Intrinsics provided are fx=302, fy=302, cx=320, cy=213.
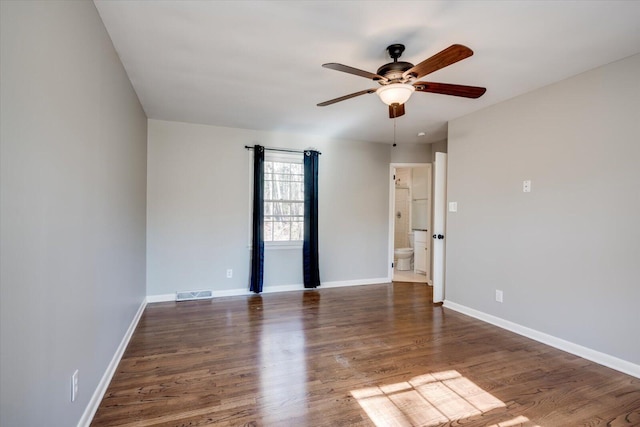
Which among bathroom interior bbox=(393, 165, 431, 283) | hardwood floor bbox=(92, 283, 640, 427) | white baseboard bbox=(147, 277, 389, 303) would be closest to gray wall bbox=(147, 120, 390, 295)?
white baseboard bbox=(147, 277, 389, 303)

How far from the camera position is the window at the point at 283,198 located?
15.6 feet

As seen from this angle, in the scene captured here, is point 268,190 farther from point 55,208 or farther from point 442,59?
point 55,208

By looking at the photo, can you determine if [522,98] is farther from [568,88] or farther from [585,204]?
[585,204]

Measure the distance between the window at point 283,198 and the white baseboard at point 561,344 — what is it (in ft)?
8.76

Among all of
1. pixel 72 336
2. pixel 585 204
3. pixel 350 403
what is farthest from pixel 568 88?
pixel 72 336

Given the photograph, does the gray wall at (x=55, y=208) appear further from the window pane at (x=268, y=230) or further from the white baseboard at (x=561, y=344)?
the white baseboard at (x=561, y=344)

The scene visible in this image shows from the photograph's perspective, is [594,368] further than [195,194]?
No

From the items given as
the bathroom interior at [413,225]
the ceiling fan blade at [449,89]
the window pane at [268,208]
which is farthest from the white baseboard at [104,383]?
the bathroom interior at [413,225]

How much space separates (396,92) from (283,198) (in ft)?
9.48

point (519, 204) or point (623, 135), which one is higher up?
point (623, 135)

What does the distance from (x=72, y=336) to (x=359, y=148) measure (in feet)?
15.1

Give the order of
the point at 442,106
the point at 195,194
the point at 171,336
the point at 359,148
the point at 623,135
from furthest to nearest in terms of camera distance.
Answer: the point at 359,148 → the point at 195,194 → the point at 442,106 → the point at 171,336 → the point at 623,135

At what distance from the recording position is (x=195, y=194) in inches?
172

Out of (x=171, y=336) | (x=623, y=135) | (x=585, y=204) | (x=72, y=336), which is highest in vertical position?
(x=623, y=135)
